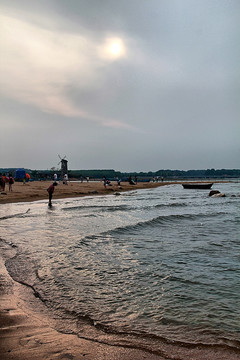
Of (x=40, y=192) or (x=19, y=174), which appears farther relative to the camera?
(x=19, y=174)

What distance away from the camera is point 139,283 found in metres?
6.00

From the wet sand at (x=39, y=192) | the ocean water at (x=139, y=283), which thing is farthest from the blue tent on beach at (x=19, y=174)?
the ocean water at (x=139, y=283)

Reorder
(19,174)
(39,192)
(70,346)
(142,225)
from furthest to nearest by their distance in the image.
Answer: (19,174)
(39,192)
(142,225)
(70,346)

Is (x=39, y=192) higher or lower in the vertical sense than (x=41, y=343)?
higher

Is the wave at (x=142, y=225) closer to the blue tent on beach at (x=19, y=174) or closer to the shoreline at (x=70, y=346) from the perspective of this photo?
the shoreline at (x=70, y=346)

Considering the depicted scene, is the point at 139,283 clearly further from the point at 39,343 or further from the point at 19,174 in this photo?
the point at 19,174

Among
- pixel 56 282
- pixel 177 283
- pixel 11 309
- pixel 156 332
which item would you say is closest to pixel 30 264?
pixel 56 282

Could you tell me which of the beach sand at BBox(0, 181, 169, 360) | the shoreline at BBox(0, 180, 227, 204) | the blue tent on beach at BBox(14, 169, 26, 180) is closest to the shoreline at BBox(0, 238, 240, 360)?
the beach sand at BBox(0, 181, 169, 360)

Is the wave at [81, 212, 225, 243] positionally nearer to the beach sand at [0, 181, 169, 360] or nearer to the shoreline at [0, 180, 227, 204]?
the beach sand at [0, 181, 169, 360]

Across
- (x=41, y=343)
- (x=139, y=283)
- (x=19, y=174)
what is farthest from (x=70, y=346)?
(x=19, y=174)

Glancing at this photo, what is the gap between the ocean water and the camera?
3932 mm

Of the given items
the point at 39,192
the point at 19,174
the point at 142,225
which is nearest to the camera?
the point at 142,225

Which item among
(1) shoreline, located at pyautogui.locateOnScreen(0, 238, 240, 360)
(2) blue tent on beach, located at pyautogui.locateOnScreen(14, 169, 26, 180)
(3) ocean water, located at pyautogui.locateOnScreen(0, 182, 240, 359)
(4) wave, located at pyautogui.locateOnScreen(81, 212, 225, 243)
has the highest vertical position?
(2) blue tent on beach, located at pyautogui.locateOnScreen(14, 169, 26, 180)

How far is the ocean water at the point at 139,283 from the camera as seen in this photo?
3932 mm
